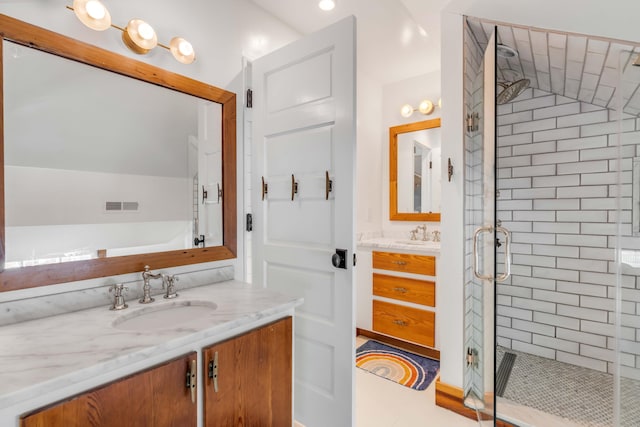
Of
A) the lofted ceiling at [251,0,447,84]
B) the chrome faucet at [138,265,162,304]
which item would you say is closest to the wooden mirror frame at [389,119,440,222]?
the lofted ceiling at [251,0,447,84]

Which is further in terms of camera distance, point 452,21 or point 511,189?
point 511,189

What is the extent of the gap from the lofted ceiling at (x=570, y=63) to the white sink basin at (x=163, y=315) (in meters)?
1.96

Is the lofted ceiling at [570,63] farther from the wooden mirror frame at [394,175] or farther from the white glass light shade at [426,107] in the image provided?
the wooden mirror frame at [394,175]

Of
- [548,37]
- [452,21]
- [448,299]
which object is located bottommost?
[448,299]

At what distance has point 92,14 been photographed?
1211 millimetres

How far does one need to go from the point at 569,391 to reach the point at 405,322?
1089mm

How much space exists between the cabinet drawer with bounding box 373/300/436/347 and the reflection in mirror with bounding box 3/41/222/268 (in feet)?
5.40

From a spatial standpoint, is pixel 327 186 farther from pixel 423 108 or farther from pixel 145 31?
pixel 423 108

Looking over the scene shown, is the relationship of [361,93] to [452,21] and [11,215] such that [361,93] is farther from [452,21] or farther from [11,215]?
[11,215]

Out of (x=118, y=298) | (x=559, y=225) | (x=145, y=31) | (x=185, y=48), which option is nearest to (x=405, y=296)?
(x=559, y=225)

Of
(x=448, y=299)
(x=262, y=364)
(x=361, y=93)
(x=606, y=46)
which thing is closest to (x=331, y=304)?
(x=262, y=364)

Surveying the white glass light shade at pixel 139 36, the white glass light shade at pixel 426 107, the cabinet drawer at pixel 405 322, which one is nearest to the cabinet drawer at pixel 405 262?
the cabinet drawer at pixel 405 322

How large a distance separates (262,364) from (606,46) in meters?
1.96

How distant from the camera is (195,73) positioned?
5.38 ft
